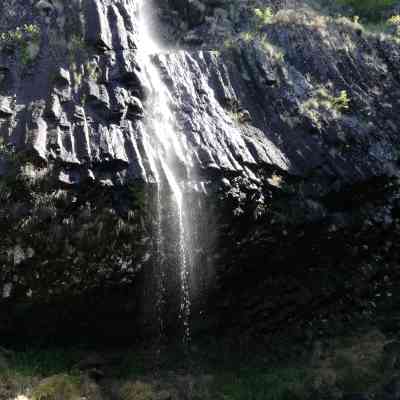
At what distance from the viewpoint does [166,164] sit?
37.5 ft

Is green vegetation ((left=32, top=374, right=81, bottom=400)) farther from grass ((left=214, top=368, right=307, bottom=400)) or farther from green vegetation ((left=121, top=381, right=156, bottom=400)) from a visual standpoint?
grass ((left=214, top=368, right=307, bottom=400))

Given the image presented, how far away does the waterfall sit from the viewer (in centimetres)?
1098

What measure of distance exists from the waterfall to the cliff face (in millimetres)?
144

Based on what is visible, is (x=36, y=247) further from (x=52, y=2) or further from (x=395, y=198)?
(x=395, y=198)

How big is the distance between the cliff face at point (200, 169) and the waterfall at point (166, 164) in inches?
5.7

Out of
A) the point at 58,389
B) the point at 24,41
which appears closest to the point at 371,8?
the point at 24,41

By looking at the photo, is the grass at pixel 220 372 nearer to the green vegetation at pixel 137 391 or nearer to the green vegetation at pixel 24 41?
the green vegetation at pixel 137 391

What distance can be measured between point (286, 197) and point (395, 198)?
3.96 meters

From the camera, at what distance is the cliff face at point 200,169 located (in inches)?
404

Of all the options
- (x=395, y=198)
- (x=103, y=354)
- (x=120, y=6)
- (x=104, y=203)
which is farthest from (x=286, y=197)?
(x=120, y=6)

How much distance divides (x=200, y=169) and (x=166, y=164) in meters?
0.91

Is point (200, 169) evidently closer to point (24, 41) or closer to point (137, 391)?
point (137, 391)

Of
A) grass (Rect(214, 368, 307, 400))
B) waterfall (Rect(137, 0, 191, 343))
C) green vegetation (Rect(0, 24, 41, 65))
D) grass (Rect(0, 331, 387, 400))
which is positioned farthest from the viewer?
green vegetation (Rect(0, 24, 41, 65))

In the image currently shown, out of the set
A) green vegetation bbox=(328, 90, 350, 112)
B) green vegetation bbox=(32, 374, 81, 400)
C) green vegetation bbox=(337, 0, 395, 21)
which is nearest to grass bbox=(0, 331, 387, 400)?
green vegetation bbox=(32, 374, 81, 400)
